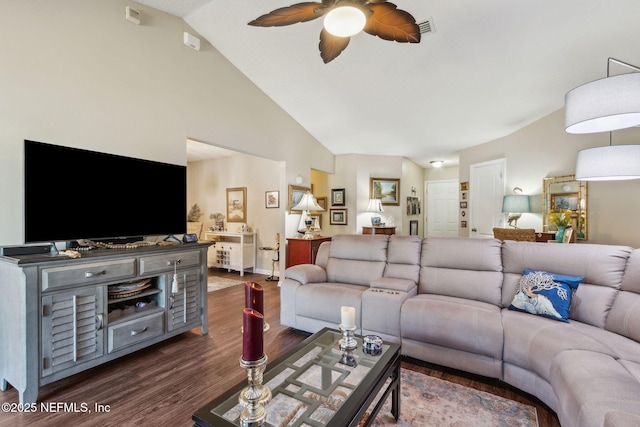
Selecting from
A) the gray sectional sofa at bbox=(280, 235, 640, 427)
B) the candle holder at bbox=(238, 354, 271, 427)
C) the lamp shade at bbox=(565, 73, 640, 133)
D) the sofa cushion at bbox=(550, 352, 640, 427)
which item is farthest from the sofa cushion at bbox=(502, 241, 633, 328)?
the candle holder at bbox=(238, 354, 271, 427)

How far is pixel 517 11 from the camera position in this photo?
8.35ft

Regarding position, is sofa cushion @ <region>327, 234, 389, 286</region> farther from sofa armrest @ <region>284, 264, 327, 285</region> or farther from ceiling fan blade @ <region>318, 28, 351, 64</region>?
ceiling fan blade @ <region>318, 28, 351, 64</region>

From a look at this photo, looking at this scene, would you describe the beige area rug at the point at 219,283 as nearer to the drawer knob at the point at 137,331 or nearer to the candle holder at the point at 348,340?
the drawer knob at the point at 137,331

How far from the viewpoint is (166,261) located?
8.50 feet

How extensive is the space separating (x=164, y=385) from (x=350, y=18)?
273 centimetres

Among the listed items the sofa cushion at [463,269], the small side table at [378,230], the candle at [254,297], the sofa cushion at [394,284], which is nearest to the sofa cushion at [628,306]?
the sofa cushion at [463,269]

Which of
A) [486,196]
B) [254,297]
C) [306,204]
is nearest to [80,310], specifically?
[254,297]

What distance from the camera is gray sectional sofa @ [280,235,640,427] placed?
4.67 feet

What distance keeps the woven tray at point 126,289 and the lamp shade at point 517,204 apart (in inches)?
202

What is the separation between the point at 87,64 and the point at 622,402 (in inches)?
160

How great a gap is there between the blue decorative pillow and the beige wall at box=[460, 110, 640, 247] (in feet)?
7.33

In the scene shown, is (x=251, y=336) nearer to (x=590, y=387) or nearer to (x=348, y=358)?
(x=348, y=358)

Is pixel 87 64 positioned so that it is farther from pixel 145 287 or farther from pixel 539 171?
pixel 539 171

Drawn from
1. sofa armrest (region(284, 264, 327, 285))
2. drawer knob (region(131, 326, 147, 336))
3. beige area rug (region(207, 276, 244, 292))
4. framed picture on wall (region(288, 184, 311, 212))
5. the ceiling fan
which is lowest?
beige area rug (region(207, 276, 244, 292))
